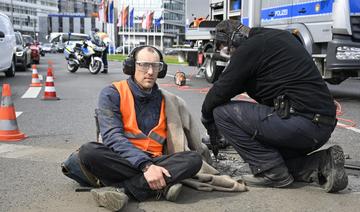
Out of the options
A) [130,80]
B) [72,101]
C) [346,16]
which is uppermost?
[346,16]

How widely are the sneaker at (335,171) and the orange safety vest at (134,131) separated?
1407 millimetres

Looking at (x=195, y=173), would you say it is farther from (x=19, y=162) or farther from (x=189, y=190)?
(x=19, y=162)

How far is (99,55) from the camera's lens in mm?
20828

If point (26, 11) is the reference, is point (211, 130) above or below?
below

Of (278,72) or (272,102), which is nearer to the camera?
(278,72)

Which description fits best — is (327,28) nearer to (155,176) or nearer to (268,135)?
(268,135)

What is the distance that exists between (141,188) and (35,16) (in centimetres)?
14631

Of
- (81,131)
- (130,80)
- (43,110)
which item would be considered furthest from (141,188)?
(43,110)

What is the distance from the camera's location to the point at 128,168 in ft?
12.8

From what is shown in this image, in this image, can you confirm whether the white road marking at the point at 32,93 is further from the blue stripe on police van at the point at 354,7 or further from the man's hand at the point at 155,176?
the man's hand at the point at 155,176

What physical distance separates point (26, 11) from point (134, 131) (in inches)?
5519

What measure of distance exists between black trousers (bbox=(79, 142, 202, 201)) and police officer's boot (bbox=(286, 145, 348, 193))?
105 centimetres

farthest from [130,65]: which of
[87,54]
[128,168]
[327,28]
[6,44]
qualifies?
[87,54]

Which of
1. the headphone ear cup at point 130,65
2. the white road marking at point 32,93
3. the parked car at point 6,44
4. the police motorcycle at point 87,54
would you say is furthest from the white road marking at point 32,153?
the police motorcycle at point 87,54
